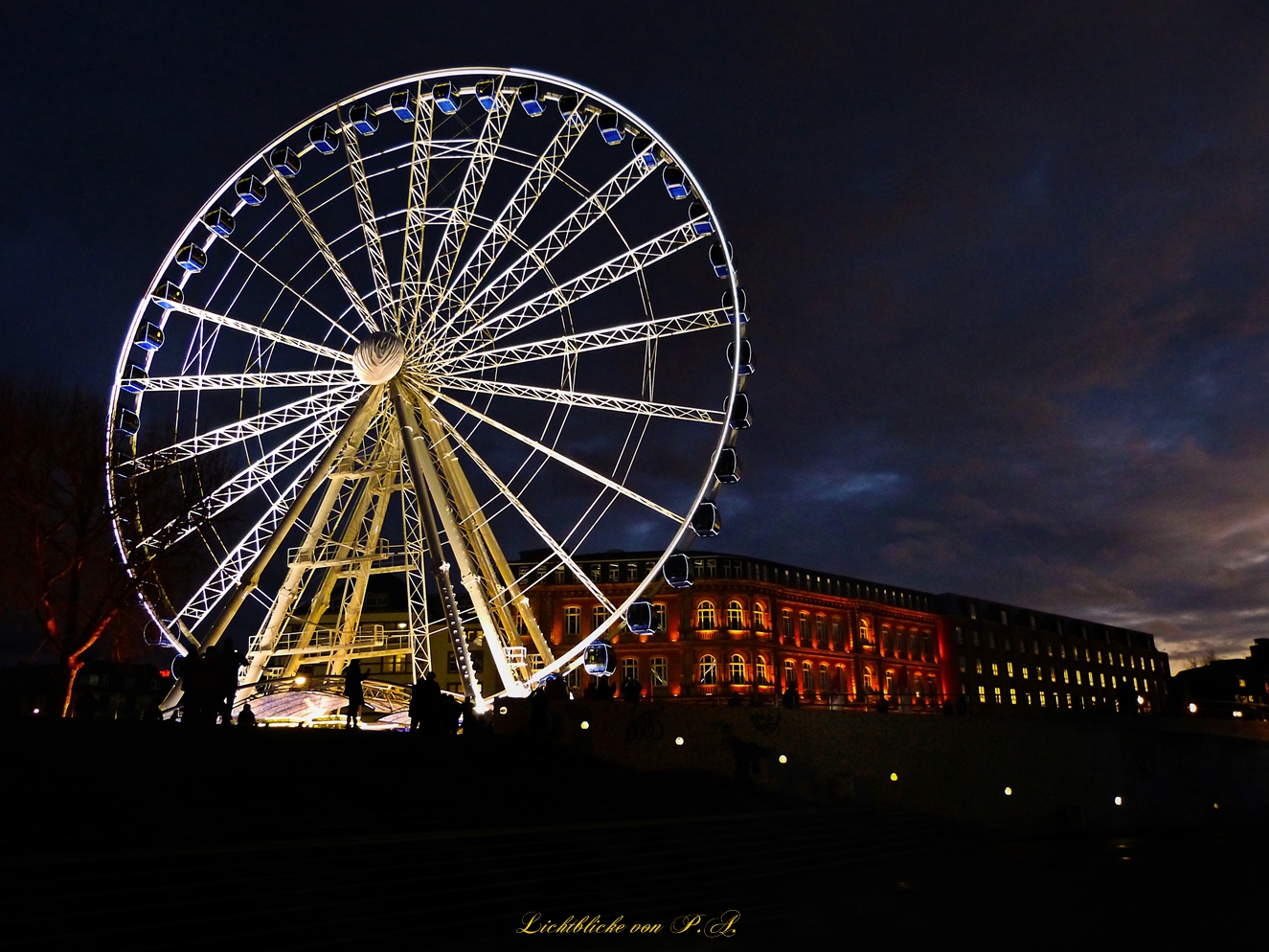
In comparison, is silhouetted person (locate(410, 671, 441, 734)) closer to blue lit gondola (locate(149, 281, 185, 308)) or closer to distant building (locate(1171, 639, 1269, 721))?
blue lit gondola (locate(149, 281, 185, 308))

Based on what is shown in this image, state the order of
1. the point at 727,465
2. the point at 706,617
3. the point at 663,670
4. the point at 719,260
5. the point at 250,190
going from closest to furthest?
the point at 727,465, the point at 719,260, the point at 250,190, the point at 663,670, the point at 706,617

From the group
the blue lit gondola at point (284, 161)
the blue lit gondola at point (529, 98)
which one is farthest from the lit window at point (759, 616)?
the blue lit gondola at point (284, 161)

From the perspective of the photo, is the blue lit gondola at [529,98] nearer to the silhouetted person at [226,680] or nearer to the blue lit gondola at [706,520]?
the blue lit gondola at [706,520]

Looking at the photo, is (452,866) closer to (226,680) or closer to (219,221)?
(226,680)

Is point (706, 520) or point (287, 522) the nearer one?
point (706, 520)

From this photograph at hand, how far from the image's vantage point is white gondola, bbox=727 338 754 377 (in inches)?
1022

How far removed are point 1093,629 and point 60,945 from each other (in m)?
119

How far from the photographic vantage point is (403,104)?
28.3 metres

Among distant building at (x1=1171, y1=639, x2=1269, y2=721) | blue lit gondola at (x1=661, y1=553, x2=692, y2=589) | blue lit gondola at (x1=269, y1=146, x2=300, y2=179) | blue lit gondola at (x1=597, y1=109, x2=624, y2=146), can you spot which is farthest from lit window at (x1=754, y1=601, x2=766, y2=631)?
blue lit gondola at (x1=269, y1=146, x2=300, y2=179)

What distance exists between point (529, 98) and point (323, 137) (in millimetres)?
5953

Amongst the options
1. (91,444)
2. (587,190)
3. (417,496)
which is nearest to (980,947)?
(417,496)

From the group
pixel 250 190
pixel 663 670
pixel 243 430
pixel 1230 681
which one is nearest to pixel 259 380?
pixel 243 430

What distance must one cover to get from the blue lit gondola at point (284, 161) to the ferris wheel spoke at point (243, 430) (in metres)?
6.77

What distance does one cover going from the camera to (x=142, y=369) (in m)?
28.2
